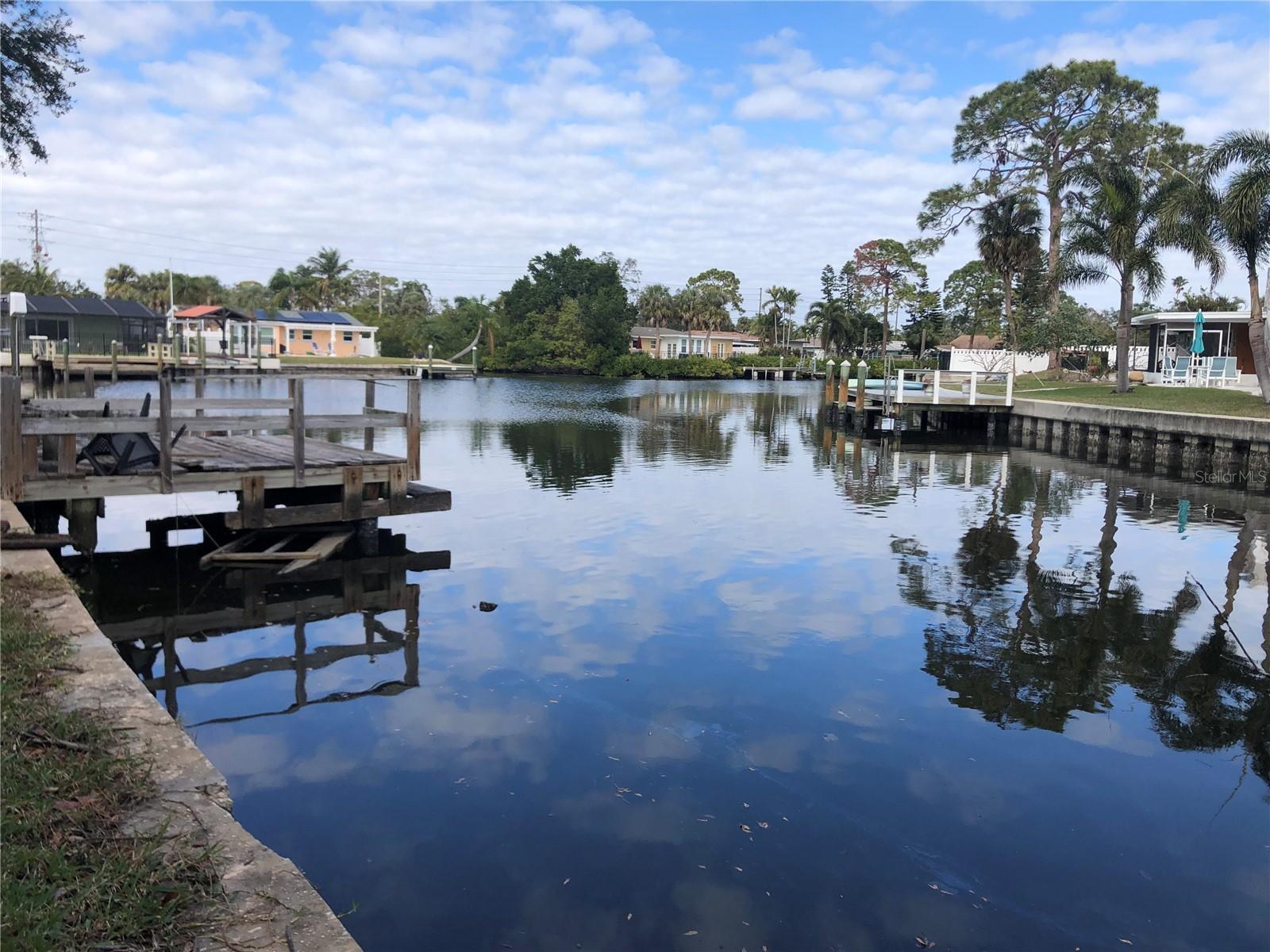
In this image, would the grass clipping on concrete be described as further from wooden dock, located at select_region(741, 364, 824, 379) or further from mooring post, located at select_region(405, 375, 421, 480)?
wooden dock, located at select_region(741, 364, 824, 379)

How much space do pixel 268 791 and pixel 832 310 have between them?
10159 centimetres

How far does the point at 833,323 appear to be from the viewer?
103 meters

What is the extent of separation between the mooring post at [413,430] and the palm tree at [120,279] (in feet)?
355

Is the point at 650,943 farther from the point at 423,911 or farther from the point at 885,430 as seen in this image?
the point at 885,430

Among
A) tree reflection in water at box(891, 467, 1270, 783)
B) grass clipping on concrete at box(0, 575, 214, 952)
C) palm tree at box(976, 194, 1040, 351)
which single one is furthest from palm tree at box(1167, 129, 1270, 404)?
grass clipping on concrete at box(0, 575, 214, 952)

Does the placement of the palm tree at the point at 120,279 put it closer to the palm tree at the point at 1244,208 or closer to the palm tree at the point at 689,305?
the palm tree at the point at 689,305

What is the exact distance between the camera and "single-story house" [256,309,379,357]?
81.9 m

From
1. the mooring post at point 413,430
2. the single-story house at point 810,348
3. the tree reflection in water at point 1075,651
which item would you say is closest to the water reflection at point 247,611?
the mooring post at point 413,430

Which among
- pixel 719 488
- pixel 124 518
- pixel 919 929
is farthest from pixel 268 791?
pixel 719 488

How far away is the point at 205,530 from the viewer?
47.3 feet

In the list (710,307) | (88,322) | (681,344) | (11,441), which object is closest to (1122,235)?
(11,441)

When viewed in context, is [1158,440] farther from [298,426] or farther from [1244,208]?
[298,426]

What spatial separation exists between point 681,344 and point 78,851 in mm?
110062

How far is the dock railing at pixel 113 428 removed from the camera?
1148 centimetres
